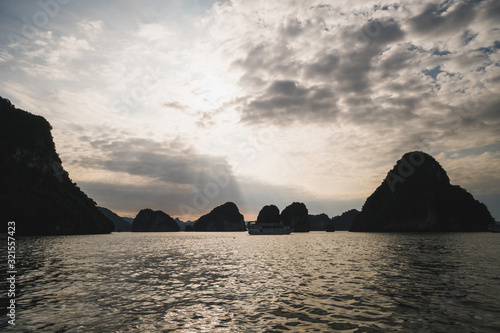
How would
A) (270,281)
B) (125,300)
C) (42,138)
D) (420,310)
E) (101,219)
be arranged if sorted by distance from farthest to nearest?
(101,219) < (42,138) < (270,281) < (125,300) < (420,310)

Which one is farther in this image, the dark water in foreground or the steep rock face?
the steep rock face

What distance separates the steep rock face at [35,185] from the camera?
12488cm

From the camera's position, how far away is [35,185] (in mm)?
142875

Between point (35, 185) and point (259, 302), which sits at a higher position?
point (35, 185)

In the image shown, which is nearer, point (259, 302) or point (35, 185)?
point (259, 302)

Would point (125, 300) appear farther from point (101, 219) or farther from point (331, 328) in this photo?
point (101, 219)

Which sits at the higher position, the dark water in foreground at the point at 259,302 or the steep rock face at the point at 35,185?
the steep rock face at the point at 35,185

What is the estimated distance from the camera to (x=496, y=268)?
107 ft

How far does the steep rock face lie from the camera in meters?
125

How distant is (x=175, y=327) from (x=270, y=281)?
45.9 feet

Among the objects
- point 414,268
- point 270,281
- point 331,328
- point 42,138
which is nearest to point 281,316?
point 331,328

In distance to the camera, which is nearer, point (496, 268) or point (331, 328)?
point (331, 328)

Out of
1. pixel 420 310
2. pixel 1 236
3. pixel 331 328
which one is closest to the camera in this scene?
pixel 331 328

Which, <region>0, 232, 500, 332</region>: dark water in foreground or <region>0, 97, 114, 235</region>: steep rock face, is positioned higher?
<region>0, 97, 114, 235</region>: steep rock face
